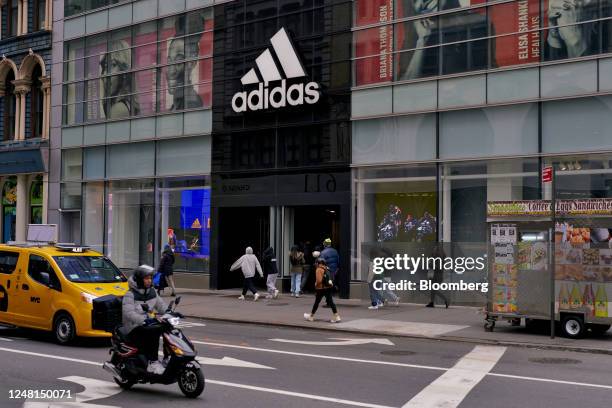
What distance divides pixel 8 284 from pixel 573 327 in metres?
11.2

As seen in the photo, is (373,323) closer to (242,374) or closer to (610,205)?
(610,205)

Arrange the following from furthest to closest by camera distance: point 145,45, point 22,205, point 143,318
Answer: point 22,205, point 145,45, point 143,318

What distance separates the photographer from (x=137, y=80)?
3012 centimetres

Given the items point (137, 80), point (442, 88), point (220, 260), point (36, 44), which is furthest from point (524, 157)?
point (36, 44)

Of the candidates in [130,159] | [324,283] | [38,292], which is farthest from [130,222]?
[38,292]

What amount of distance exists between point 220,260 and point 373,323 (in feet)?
34.9

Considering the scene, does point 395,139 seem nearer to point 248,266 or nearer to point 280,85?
point 280,85

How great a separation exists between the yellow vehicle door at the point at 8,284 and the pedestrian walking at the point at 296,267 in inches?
389

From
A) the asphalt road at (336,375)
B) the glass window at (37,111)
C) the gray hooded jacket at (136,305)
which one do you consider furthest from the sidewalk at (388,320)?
the glass window at (37,111)

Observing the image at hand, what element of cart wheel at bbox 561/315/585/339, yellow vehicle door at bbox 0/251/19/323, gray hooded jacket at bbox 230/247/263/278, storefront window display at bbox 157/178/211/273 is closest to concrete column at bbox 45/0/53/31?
storefront window display at bbox 157/178/211/273

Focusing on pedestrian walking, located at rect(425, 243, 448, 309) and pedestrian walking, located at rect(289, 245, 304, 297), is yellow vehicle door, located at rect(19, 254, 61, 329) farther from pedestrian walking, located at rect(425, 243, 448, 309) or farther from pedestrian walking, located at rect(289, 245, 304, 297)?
pedestrian walking, located at rect(425, 243, 448, 309)

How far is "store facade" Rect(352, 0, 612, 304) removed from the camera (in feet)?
63.6

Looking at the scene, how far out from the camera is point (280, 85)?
83.0ft

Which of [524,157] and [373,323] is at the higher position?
[524,157]
